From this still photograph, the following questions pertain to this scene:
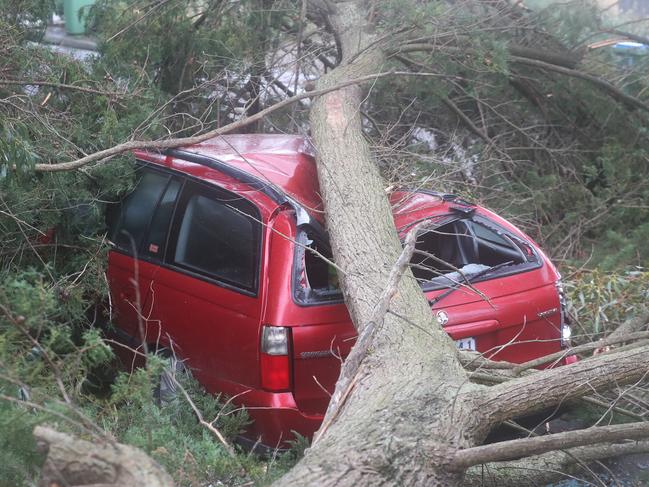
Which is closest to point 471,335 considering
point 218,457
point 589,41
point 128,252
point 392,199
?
point 392,199

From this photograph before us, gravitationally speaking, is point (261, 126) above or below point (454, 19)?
below

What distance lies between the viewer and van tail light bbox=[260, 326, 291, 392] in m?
4.04

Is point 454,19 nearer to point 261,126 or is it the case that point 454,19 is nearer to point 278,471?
point 261,126

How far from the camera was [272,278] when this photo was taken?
4.14 metres

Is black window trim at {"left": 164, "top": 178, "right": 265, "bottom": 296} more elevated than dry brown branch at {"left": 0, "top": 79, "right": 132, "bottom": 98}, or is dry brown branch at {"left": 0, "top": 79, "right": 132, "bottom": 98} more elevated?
dry brown branch at {"left": 0, "top": 79, "right": 132, "bottom": 98}

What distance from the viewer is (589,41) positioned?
7711 mm

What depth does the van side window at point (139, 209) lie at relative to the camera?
4.96 metres

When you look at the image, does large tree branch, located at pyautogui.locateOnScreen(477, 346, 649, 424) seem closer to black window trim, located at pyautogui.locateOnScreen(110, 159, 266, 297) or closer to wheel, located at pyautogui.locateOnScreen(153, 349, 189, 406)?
black window trim, located at pyautogui.locateOnScreen(110, 159, 266, 297)

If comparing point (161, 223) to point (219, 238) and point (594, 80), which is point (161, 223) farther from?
point (594, 80)

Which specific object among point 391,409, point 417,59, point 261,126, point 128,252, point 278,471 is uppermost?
point 417,59

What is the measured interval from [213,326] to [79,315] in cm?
89

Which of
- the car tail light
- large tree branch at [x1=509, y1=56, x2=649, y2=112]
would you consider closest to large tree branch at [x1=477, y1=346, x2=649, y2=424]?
the car tail light

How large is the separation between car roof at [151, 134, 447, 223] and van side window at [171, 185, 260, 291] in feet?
0.78

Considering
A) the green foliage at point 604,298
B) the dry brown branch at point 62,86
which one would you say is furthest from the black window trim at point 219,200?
the green foliage at point 604,298
